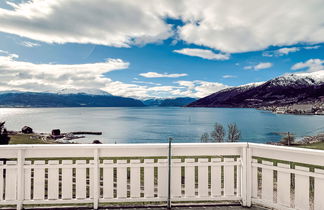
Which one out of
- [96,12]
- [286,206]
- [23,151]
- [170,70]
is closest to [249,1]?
[96,12]

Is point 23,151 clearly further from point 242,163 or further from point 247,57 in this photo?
point 247,57

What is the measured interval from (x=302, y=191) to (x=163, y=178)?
2.14m

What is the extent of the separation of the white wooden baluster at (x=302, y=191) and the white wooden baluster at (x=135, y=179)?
2.48m

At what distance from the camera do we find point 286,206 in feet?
10.9

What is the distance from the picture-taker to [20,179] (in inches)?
133

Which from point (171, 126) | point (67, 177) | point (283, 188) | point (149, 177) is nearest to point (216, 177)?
point (283, 188)

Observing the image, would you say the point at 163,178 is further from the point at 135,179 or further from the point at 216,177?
the point at 216,177

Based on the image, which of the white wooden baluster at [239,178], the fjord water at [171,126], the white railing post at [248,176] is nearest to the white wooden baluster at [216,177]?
the white wooden baluster at [239,178]

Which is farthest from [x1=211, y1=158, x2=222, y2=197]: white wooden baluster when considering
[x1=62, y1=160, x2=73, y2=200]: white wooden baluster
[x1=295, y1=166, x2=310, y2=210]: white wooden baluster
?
[x1=62, y1=160, x2=73, y2=200]: white wooden baluster

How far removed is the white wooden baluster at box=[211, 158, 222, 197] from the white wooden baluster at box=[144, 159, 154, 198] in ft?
3.43

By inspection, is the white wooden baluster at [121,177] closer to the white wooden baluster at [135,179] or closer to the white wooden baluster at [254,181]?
the white wooden baluster at [135,179]

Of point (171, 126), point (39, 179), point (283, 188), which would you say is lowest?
point (171, 126)

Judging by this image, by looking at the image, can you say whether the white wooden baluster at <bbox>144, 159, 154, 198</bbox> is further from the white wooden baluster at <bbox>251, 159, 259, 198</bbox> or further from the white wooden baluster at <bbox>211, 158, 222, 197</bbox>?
the white wooden baluster at <bbox>251, 159, 259, 198</bbox>

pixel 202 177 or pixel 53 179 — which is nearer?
pixel 53 179
